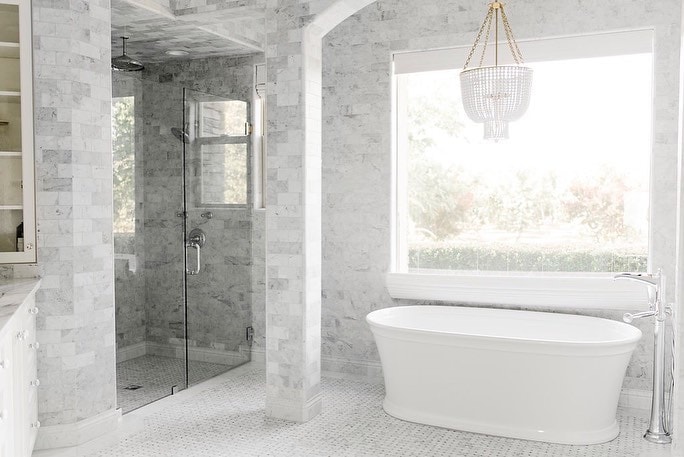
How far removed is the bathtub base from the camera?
3600 mm

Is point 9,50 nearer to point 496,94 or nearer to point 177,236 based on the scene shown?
point 177,236

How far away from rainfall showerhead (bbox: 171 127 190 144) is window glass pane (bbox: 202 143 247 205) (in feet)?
0.54

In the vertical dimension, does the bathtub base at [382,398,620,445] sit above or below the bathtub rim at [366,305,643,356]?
below

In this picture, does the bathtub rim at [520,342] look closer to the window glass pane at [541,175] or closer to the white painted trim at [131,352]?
the window glass pane at [541,175]

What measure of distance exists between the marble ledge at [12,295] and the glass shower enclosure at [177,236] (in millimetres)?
969

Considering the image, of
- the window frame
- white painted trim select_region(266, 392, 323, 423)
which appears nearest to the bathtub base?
white painted trim select_region(266, 392, 323, 423)

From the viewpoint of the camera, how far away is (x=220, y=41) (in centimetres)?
499

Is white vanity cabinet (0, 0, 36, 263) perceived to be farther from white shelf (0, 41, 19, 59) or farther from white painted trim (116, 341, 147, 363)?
white painted trim (116, 341, 147, 363)

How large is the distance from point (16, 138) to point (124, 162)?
100cm

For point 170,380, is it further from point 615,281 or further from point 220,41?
point 615,281

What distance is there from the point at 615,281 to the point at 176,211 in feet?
10.2

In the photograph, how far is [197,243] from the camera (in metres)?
4.86

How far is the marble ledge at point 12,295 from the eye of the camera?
242cm

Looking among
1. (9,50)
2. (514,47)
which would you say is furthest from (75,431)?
(514,47)
